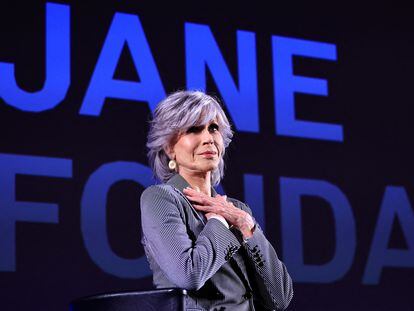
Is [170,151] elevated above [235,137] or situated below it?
below

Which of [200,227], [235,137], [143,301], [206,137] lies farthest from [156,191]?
[235,137]

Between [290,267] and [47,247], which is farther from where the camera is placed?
[290,267]

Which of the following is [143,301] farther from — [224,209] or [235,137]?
[235,137]

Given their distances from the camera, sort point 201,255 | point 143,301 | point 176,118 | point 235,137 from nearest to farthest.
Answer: point 143,301 → point 201,255 → point 176,118 → point 235,137

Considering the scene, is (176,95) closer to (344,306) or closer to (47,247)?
(47,247)

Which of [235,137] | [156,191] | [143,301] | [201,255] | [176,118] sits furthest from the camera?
[235,137]

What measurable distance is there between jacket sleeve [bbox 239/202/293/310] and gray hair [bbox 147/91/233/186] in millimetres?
358

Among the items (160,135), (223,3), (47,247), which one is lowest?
(47,247)

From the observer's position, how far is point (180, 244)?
2.03 metres

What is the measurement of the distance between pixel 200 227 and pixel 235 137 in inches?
86.5

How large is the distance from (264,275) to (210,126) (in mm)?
477

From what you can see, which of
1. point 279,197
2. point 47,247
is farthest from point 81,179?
point 279,197

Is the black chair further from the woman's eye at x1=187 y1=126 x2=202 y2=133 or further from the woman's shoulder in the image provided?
the woman's eye at x1=187 y1=126 x2=202 y2=133

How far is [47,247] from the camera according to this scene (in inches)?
146
